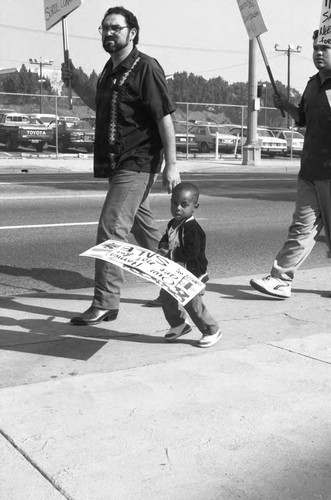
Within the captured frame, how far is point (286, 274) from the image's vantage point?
627 centimetres

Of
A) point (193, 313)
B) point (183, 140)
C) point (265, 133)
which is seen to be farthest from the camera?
point (265, 133)

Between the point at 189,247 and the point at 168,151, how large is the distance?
0.79 meters

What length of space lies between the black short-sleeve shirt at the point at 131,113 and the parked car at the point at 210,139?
105ft

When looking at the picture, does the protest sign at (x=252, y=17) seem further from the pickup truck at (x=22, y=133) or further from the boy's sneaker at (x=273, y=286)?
the pickup truck at (x=22, y=133)

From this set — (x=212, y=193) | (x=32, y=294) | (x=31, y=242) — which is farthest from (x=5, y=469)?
(x=212, y=193)

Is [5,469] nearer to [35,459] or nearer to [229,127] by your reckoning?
[35,459]

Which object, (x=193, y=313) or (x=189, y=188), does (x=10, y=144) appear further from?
(x=193, y=313)

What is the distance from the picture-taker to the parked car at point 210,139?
37.3 m

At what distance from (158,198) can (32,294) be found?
7.61 m

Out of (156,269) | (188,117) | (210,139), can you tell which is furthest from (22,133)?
(156,269)

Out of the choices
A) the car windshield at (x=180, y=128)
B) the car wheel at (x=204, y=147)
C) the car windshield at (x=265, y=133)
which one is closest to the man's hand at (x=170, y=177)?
the car windshield at (x=180, y=128)

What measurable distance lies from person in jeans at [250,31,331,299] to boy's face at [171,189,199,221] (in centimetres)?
161

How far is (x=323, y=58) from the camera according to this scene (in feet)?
19.4

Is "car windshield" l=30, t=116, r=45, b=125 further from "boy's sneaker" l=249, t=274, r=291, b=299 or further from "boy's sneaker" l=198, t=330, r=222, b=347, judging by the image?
"boy's sneaker" l=198, t=330, r=222, b=347
